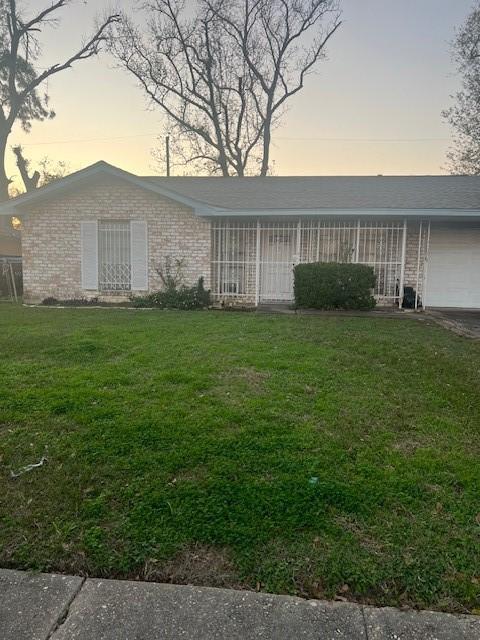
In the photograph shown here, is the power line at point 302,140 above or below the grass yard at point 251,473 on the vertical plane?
above

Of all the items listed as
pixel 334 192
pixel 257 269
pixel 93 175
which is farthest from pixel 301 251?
pixel 93 175

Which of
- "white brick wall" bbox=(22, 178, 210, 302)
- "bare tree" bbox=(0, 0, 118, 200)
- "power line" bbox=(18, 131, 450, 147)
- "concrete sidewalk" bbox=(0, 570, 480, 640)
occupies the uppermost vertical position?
"bare tree" bbox=(0, 0, 118, 200)

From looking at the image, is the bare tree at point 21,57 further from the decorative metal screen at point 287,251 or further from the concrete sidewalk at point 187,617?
the concrete sidewalk at point 187,617

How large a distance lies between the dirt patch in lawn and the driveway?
6896 mm

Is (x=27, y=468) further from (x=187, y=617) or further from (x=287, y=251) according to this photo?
(x=287, y=251)

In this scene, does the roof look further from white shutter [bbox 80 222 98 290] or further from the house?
white shutter [bbox 80 222 98 290]

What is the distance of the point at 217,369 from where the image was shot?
5.14 metres

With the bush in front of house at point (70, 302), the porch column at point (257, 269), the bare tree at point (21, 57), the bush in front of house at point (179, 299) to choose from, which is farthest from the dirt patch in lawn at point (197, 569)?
the bare tree at point (21, 57)

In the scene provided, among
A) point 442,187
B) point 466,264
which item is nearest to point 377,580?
point 466,264

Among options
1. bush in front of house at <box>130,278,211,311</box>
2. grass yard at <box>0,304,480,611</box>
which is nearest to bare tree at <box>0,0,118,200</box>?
bush in front of house at <box>130,278,211,311</box>

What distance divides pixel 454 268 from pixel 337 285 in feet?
14.0

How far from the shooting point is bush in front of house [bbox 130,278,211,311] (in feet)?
38.1

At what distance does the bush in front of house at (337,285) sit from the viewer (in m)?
10.3

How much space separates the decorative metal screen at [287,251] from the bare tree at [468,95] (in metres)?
10.5
